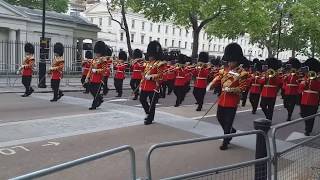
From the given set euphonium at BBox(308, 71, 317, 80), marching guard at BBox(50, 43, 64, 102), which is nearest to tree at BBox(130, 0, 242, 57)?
marching guard at BBox(50, 43, 64, 102)

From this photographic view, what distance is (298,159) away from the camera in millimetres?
6109

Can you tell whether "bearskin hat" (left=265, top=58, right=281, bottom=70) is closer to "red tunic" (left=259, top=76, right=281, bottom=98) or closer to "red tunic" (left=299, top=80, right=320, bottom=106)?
"red tunic" (left=259, top=76, right=281, bottom=98)

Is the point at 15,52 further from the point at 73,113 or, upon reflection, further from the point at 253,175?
the point at 253,175

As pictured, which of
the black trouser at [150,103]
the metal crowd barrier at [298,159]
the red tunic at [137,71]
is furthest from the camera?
the red tunic at [137,71]

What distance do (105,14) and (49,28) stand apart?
45.6 m

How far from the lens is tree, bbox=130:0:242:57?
30.7m

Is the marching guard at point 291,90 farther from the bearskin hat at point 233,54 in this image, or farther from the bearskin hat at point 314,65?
the bearskin hat at point 233,54

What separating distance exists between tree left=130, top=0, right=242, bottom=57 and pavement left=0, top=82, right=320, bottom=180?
1475 cm

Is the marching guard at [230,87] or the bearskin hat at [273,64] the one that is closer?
the marching guard at [230,87]

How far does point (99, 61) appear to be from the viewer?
14.5 m

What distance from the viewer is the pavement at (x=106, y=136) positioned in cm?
709

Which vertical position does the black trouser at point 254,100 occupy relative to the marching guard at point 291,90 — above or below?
below

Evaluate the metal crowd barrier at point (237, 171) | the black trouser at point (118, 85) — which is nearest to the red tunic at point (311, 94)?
the metal crowd barrier at point (237, 171)

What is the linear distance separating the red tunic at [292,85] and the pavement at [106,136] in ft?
3.11
